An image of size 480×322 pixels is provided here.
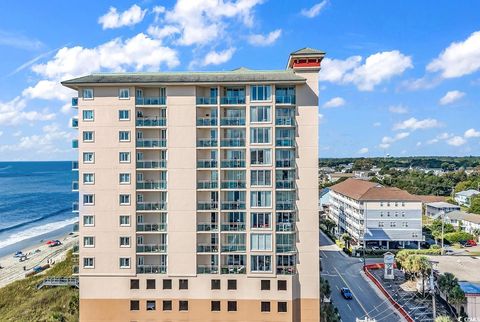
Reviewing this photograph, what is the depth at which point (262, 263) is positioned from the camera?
113ft

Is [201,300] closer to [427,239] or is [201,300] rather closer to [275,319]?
[275,319]

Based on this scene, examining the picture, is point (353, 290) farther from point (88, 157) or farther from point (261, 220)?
point (88, 157)

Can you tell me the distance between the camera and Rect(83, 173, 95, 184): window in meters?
34.9

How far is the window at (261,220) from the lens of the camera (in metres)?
34.4

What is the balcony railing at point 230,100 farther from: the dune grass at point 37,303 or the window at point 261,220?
the dune grass at point 37,303

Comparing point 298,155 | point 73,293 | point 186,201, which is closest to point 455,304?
point 298,155

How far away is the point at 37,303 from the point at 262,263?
26903mm

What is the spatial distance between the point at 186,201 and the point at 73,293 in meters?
20.4

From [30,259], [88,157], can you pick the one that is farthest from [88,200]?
[30,259]

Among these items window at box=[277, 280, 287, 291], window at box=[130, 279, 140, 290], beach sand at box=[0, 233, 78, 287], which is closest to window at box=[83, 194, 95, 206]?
window at box=[130, 279, 140, 290]

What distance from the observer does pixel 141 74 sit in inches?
1396

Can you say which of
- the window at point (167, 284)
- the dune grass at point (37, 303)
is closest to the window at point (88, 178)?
the window at point (167, 284)

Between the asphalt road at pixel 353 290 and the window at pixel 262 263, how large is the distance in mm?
13755

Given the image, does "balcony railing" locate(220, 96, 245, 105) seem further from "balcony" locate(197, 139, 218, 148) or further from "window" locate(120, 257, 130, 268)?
"window" locate(120, 257, 130, 268)
